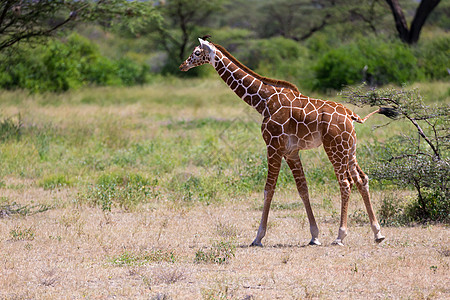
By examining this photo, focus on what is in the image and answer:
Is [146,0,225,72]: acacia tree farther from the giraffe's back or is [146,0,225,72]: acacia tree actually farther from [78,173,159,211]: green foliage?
the giraffe's back

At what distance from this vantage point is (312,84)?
955 inches

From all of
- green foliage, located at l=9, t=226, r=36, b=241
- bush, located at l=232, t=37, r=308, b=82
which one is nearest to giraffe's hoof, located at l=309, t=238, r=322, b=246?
green foliage, located at l=9, t=226, r=36, b=241

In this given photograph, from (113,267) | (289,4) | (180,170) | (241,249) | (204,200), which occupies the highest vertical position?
(113,267)

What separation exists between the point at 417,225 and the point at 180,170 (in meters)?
5.35

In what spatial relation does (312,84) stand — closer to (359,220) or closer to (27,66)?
(27,66)

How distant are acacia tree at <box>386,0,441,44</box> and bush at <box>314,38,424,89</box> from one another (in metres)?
2.80

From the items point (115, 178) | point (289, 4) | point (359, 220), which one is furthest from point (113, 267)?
point (289, 4)

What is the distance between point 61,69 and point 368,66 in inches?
519

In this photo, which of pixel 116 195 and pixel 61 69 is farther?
pixel 61 69

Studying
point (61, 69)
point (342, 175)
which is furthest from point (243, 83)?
point (61, 69)

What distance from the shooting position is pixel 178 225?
8078mm

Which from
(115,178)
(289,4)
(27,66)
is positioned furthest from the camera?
(289,4)

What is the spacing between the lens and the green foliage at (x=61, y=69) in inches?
901

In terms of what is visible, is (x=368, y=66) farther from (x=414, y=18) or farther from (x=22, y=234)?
(x=22, y=234)
